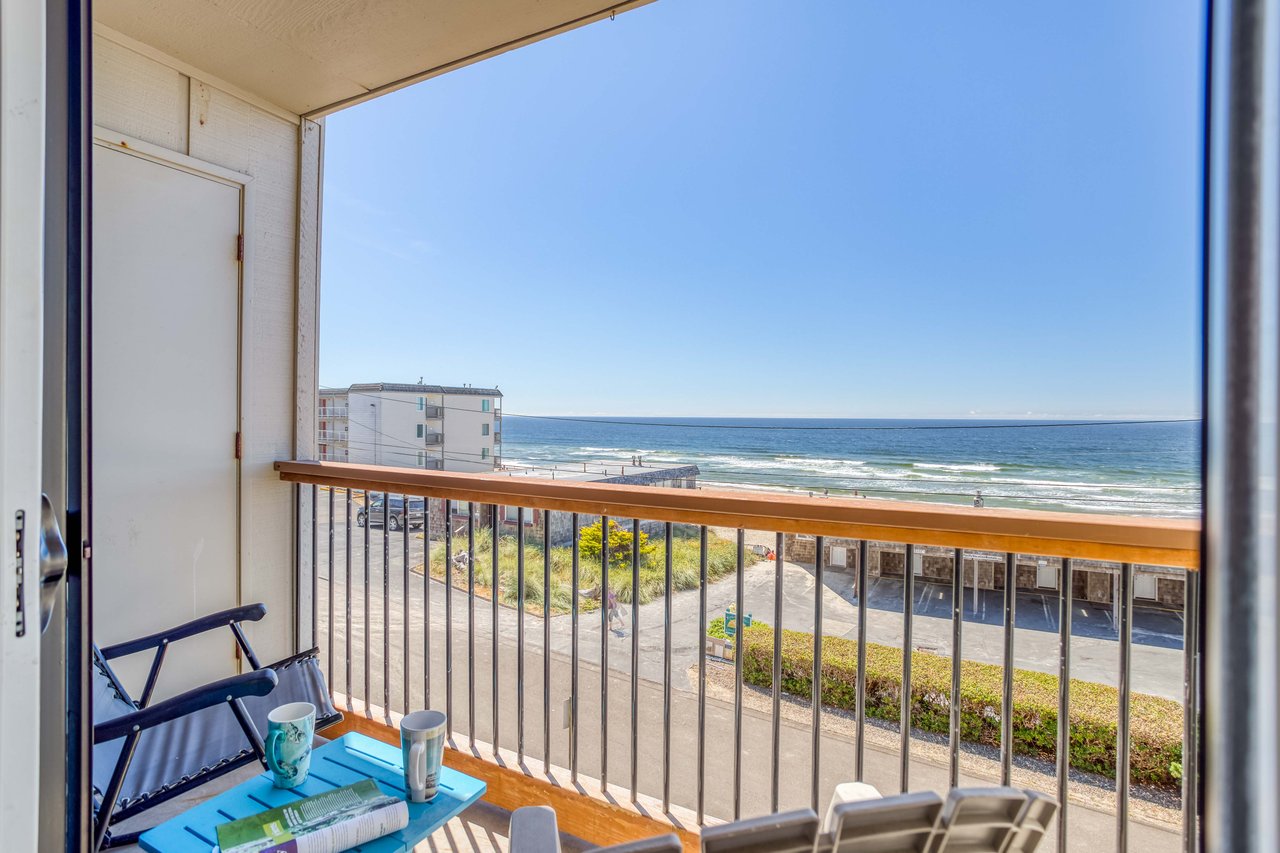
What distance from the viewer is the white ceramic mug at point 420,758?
1.33m

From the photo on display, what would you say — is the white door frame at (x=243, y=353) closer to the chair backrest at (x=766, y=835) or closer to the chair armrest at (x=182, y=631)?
the chair armrest at (x=182, y=631)

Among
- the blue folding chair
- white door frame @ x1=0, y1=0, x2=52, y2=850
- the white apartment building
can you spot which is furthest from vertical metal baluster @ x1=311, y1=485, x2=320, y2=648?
the white apartment building

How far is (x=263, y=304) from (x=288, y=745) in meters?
1.81

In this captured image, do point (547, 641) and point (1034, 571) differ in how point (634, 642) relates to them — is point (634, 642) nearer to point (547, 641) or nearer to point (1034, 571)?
point (547, 641)

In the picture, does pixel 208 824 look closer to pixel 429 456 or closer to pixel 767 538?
pixel 767 538

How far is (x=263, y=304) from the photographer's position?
97.6 inches

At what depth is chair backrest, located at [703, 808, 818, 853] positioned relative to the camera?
477mm

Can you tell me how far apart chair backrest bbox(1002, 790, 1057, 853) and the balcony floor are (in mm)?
1611

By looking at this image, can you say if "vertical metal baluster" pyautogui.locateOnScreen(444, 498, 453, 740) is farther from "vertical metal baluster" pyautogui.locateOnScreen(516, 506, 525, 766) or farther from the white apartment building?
the white apartment building

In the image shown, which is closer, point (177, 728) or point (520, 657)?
point (177, 728)

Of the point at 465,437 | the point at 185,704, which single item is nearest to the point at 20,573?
the point at 185,704

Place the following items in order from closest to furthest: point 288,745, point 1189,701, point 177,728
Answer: point 1189,701, point 288,745, point 177,728

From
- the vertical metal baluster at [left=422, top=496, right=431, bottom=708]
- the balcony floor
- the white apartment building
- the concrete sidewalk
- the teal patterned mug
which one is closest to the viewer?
the teal patterned mug

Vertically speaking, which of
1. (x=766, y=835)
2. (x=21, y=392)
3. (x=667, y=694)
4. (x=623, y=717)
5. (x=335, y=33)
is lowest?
(x=623, y=717)
